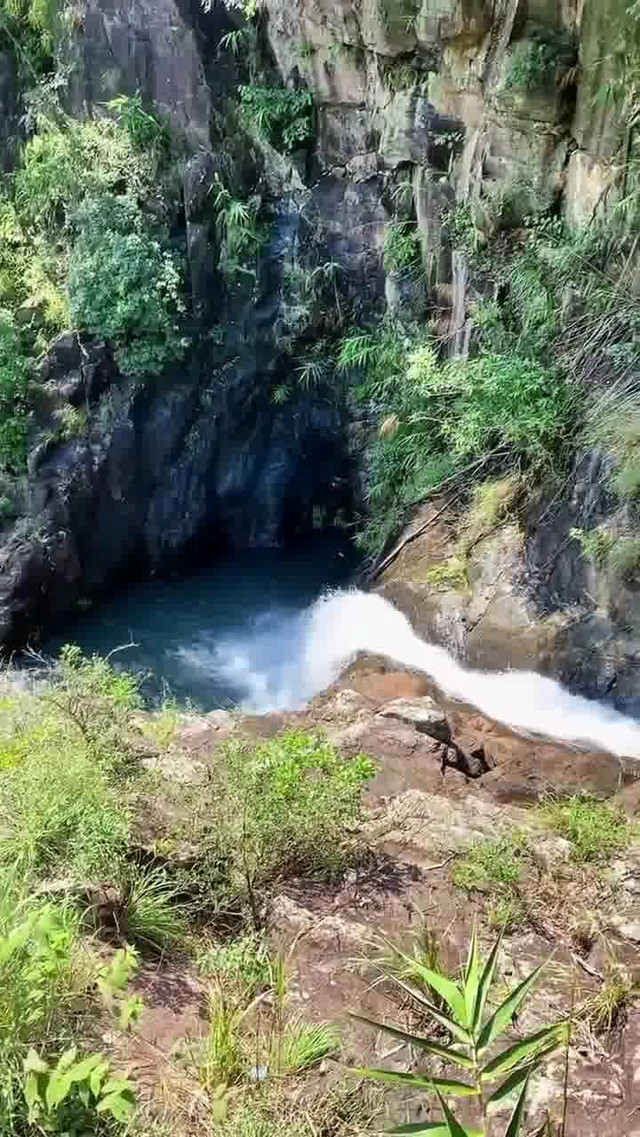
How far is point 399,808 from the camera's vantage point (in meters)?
5.12

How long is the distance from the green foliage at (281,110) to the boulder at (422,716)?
660cm

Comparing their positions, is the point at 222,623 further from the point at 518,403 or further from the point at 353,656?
the point at 518,403

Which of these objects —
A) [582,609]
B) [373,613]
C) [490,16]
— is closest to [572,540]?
[582,609]

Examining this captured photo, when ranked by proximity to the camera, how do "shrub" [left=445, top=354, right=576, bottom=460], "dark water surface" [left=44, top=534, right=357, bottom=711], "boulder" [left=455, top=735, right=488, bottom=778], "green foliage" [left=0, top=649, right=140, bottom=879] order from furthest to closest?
1. "dark water surface" [left=44, top=534, right=357, bottom=711]
2. "shrub" [left=445, top=354, right=576, bottom=460]
3. "boulder" [left=455, top=735, right=488, bottom=778]
4. "green foliage" [left=0, top=649, right=140, bottom=879]

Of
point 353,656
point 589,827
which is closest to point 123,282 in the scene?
point 353,656

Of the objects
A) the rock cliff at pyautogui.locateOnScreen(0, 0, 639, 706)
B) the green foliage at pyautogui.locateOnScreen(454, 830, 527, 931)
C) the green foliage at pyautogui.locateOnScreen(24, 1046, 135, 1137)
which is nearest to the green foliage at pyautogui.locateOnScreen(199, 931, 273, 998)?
the green foliage at pyautogui.locateOnScreen(24, 1046, 135, 1137)

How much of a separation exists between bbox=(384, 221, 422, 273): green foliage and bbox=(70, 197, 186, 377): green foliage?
2.38 meters

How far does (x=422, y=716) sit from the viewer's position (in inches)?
254

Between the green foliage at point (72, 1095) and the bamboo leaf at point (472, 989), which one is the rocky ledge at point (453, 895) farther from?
the bamboo leaf at point (472, 989)

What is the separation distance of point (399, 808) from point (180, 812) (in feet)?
4.93

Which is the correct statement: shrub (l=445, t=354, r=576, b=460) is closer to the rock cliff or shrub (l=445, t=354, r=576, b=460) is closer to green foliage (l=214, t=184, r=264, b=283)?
the rock cliff

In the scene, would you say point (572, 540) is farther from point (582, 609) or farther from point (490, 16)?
point (490, 16)

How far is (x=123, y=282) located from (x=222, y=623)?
398 centimetres

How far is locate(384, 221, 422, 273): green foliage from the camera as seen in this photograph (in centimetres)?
940
